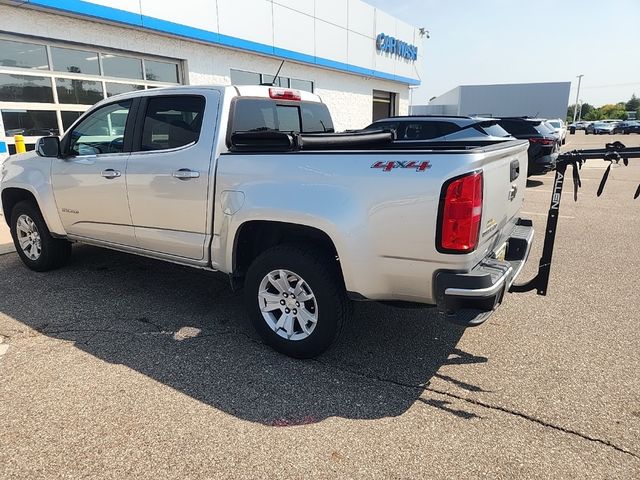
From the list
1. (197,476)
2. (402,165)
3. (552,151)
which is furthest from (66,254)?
(552,151)

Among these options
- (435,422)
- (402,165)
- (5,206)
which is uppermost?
(402,165)

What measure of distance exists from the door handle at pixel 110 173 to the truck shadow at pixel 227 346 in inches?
46.8

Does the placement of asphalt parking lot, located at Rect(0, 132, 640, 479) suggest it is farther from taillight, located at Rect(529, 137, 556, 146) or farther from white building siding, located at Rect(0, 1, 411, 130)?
taillight, located at Rect(529, 137, 556, 146)

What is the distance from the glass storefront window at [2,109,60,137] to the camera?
28.8ft

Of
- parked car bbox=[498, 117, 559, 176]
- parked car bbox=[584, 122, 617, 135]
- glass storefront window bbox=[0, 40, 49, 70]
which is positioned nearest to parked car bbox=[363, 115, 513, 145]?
parked car bbox=[498, 117, 559, 176]

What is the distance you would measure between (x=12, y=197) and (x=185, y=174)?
10.2 feet

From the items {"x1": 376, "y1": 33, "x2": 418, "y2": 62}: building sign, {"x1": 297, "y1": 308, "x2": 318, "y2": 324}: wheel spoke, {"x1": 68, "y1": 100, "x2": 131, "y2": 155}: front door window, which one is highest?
{"x1": 376, "y1": 33, "x2": 418, "y2": 62}: building sign

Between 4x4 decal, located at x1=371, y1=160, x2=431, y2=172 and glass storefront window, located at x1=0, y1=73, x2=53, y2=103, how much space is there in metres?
8.79

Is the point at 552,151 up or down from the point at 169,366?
up

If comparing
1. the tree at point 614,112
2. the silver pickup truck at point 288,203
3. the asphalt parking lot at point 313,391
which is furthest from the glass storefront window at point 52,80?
the tree at point 614,112

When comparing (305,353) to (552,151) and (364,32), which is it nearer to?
(552,151)

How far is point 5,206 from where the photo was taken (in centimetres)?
545

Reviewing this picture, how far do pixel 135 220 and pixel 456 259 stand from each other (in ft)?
9.34

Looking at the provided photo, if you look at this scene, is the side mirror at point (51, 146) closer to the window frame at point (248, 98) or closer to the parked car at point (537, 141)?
the window frame at point (248, 98)
